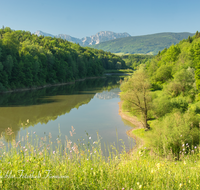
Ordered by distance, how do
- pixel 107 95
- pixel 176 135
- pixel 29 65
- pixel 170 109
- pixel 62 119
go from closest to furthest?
pixel 176 135, pixel 170 109, pixel 62 119, pixel 107 95, pixel 29 65

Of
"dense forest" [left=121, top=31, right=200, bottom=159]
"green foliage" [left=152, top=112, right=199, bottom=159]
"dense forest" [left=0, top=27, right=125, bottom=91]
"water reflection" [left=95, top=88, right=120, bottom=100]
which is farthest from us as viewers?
"water reflection" [left=95, top=88, right=120, bottom=100]

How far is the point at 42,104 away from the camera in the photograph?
44125 mm

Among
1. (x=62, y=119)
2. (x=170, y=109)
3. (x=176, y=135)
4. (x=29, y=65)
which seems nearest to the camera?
(x=176, y=135)

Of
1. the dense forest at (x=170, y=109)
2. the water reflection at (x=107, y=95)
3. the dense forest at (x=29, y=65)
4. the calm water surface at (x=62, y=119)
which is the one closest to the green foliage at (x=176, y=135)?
the dense forest at (x=170, y=109)

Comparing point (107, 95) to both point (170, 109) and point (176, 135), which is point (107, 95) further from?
point (176, 135)

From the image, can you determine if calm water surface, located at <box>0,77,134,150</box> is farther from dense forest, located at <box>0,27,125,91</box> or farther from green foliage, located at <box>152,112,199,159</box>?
dense forest, located at <box>0,27,125,91</box>

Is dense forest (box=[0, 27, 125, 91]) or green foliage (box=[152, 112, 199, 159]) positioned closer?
green foliage (box=[152, 112, 199, 159])

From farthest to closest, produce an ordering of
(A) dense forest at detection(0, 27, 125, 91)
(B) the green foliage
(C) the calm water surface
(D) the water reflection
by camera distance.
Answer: (D) the water reflection
(A) dense forest at detection(0, 27, 125, 91)
(C) the calm water surface
(B) the green foliage

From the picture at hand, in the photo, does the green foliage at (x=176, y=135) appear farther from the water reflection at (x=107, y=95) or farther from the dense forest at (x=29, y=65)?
the dense forest at (x=29, y=65)

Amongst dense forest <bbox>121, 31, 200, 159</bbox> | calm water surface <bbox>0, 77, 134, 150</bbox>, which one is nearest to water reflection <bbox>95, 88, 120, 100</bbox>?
dense forest <bbox>121, 31, 200, 159</bbox>

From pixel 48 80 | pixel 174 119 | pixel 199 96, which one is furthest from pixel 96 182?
pixel 48 80

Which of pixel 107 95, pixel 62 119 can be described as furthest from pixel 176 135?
pixel 107 95

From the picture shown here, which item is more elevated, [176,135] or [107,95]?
[176,135]

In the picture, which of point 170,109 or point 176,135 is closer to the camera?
point 176,135
